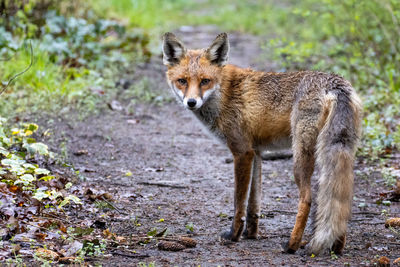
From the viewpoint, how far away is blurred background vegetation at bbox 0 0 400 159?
27.6 feet

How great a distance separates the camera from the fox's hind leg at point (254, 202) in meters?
5.10

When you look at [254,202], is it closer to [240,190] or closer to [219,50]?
[240,190]

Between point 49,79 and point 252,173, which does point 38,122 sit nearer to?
point 49,79

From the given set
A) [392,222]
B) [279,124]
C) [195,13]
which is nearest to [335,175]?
[279,124]

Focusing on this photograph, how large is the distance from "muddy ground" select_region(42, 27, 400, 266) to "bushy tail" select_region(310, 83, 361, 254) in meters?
0.24

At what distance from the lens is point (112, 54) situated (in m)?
11.6

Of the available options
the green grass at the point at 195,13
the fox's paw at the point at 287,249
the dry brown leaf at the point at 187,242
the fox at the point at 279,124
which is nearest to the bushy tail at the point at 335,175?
the fox at the point at 279,124

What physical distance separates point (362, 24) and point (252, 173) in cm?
630

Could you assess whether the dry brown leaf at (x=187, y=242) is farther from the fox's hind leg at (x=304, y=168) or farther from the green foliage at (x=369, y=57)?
the green foliage at (x=369, y=57)

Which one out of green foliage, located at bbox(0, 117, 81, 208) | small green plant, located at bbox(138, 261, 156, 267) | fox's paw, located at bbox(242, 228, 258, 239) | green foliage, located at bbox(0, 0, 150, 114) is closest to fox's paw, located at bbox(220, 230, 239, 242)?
fox's paw, located at bbox(242, 228, 258, 239)

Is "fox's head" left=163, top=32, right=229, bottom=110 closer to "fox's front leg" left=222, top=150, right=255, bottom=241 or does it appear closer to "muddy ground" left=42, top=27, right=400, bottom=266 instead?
"fox's front leg" left=222, top=150, right=255, bottom=241

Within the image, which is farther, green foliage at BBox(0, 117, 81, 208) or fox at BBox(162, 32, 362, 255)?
green foliage at BBox(0, 117, 81, 208)

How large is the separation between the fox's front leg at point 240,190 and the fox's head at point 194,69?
66 centimetres

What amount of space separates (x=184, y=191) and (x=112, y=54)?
6067 millimetres
